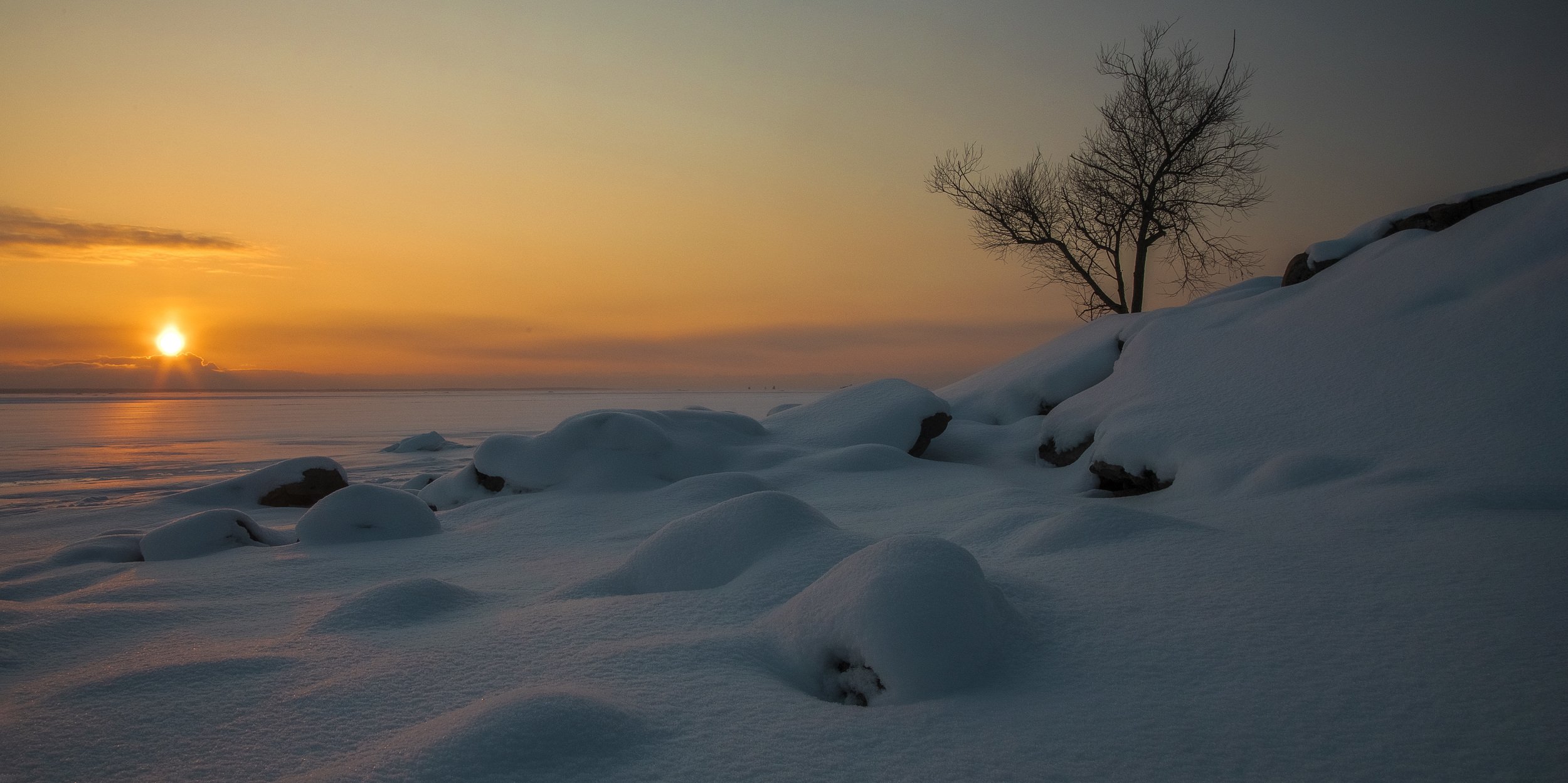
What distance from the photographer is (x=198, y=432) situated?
16.2 meters

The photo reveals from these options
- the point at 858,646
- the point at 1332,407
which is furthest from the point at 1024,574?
the point at 1332,407

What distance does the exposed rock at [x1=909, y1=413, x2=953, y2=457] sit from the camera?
27.0 feet

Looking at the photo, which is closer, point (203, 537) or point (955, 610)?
point (955, 610)

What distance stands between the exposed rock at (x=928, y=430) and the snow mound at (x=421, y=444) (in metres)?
8.47

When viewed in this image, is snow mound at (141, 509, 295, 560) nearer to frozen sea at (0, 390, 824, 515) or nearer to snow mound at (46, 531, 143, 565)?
snow mound at (46, 531, 143, 565)

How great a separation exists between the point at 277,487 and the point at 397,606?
543 centimetres

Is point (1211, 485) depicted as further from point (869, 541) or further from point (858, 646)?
point (858, 646)

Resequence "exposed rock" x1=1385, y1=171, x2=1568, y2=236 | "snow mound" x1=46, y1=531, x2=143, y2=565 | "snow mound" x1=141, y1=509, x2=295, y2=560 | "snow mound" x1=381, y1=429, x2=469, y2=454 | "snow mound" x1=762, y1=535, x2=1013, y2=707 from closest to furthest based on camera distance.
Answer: "snow mound" x1=762, y1=535, x2=1013, y2=707 → "snow mound" x1=46, y1=531, x2=143, y2=565 → "snow mound" x1=141, y1=509, x2=295, y2=560 → "exposed rock" x1=1385, y1=171, x2=1568, y2=236 → "snow mound" x1=381, y1=429, x2=469, y2=454

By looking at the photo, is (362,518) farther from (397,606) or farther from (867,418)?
(867,418)

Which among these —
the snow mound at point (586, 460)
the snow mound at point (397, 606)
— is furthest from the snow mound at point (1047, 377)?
the snow mound at point (397, 606)

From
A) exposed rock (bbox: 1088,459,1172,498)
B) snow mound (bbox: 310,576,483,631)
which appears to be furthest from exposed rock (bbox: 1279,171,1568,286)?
snow mound (bbox: 310,576,483,631)

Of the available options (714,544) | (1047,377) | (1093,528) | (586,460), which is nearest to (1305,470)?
(1093,528)

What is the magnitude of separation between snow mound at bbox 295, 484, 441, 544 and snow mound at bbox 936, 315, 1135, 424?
6.73 metres

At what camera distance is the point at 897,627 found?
226cm
